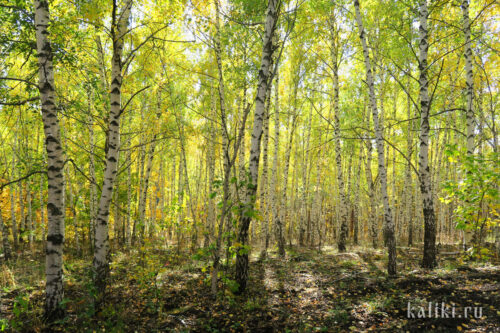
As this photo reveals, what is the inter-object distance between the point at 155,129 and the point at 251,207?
823 centimetres

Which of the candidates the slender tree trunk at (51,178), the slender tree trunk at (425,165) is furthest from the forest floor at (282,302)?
the slender tree trunk at (425,165)

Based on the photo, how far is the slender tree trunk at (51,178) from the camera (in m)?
4.33

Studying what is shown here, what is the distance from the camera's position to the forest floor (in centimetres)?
449

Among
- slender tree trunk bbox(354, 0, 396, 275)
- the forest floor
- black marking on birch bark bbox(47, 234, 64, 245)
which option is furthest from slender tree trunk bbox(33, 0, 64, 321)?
slender tree trunk bbox(354, 0, 396, 275)

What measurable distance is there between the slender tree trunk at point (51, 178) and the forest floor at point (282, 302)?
0.33 metres

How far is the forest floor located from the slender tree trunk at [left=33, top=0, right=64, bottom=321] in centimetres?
33

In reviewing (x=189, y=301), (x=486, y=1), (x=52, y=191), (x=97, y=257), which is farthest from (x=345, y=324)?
(x=486, y=1)

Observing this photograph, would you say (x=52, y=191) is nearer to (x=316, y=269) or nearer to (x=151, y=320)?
(x=151, y=320)

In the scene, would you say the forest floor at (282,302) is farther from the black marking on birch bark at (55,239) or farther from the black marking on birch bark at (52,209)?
the black marking on birch bark at (52,209)

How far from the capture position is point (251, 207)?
531cm

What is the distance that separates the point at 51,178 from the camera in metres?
4.40

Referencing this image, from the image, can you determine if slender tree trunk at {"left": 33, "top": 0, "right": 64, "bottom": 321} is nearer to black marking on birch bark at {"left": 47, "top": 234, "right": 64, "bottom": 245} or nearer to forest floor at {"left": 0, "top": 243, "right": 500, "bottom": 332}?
black marking on birch bark at {"left": 47, "top": 234, "right": 64, "bottom": 245}

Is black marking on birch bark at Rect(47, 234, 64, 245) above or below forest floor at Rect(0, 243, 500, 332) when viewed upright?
above

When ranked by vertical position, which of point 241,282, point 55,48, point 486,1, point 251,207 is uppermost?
point 486,1
